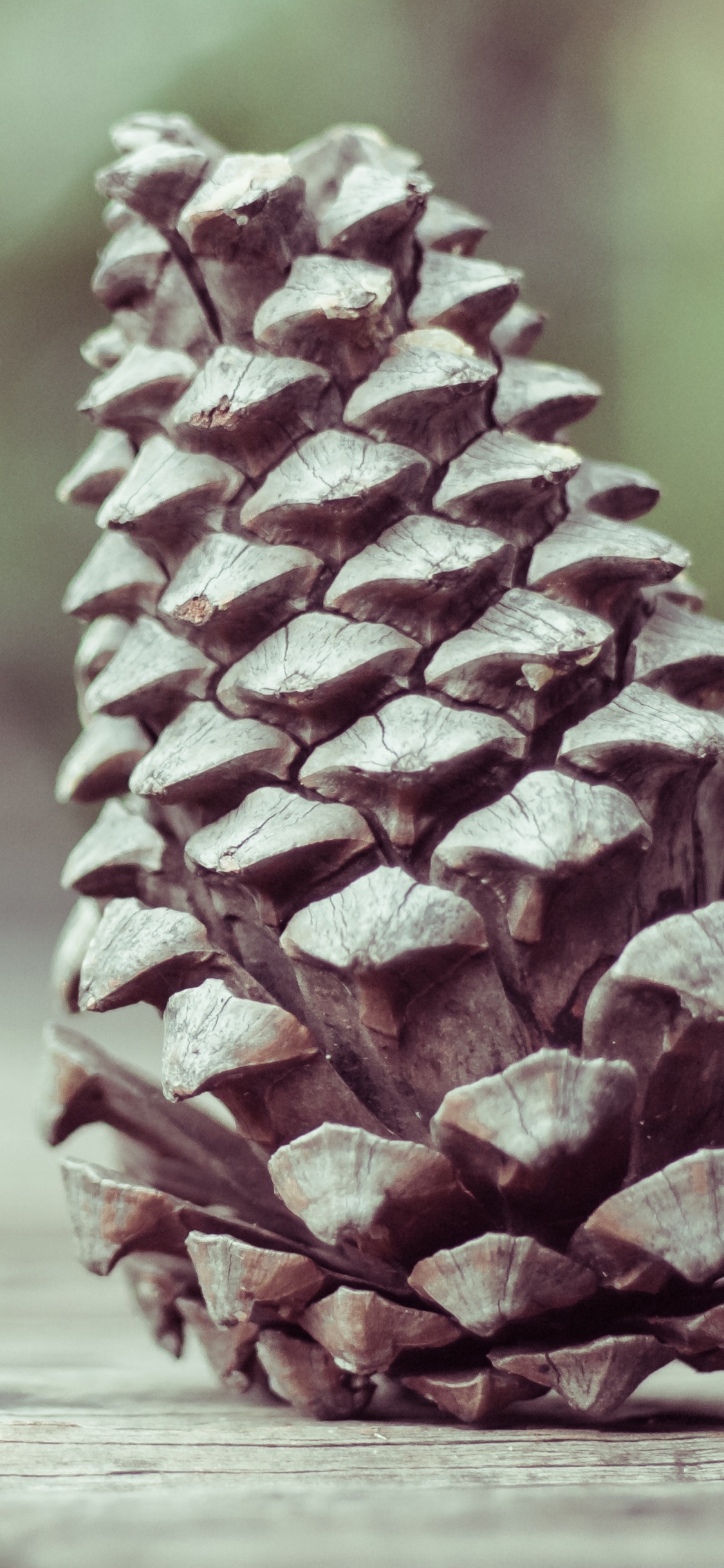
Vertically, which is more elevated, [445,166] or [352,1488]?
[445,166]

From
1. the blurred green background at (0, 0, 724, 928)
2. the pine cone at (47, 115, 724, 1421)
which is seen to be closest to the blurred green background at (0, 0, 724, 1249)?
the blurred green background at (0, 0, 724, 928)

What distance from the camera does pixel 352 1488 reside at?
19cm

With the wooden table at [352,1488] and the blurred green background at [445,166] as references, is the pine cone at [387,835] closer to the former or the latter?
the wooden table at [352,1488]

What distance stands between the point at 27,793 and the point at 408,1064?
0.53 metres

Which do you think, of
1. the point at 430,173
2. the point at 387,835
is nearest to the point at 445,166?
the point at 430,173

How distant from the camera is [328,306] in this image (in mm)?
258

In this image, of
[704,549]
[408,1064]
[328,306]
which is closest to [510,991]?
[408,1064]

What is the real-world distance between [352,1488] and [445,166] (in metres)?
0.63

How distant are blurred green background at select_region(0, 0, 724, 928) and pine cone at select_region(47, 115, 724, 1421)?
37 cm

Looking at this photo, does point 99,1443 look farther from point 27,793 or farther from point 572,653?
point 27,793

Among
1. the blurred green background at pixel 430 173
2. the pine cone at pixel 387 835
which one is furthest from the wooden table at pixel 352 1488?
the blurred green background at pixel 430 173

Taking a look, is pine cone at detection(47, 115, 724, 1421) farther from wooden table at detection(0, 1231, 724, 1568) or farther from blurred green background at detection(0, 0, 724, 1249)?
blurred green background at detection(0, 0, 724, 1249)

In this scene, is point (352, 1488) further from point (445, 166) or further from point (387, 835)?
point (445, 166)

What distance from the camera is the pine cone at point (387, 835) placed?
0.74 ft
